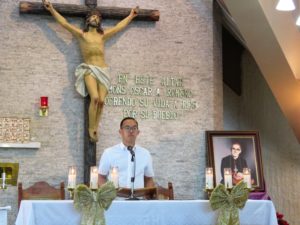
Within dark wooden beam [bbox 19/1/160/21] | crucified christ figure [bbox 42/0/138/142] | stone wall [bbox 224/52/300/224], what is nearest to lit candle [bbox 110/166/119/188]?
crucified christ figure [bbox 42/0/138/142]

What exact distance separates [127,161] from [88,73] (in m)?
2.45

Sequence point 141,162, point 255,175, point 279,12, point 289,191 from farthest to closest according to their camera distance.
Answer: point 289,191 → point 255,175 → point 279,12 → point 141,162

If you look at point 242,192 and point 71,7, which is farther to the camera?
point 71,7

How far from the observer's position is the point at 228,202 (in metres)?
4.62

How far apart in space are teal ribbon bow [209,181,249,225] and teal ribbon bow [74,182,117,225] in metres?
0.72

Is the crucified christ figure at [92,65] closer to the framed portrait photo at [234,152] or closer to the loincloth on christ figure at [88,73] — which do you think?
the loincloth on christ figure at [88,73]

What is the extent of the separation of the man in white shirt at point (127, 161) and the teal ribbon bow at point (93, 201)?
32.2 inches

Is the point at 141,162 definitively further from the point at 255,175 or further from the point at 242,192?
the point at 255,175

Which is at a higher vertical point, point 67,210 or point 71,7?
point 71,7

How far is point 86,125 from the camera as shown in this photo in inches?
305

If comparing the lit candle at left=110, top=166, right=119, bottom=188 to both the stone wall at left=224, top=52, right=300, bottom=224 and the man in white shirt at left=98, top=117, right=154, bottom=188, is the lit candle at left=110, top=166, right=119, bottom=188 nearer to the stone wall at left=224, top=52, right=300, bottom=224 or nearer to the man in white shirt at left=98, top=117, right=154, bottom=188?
the man in white shirt at left=98, top=117, right=154, bottom=188

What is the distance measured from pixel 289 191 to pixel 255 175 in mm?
1812

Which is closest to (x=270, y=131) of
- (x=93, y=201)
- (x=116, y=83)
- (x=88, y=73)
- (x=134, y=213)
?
(x=116, y=83)

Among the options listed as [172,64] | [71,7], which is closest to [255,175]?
[172,64]
